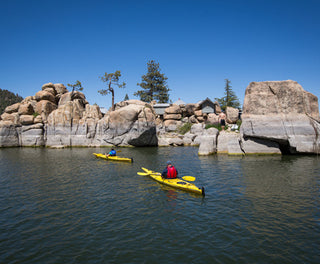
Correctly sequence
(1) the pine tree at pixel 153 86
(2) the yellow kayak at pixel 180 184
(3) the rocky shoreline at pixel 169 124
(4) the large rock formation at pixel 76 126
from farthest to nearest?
(1) the pine tree at pixel 153 86, (4) the large rock formation at pixel 76 126, (3) the rocky shoreline at pixel 169 124, (2) the yellow kayak at pixel 180 184

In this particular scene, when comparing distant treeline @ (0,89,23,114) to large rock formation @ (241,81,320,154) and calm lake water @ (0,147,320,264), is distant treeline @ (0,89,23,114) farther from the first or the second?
large rock formation @ (241,81,320,154)

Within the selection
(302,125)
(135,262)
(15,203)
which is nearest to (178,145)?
(302,125)

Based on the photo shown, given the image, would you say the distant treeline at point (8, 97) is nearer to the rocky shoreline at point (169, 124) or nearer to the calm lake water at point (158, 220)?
the rocky shoreline at point (169, 124)

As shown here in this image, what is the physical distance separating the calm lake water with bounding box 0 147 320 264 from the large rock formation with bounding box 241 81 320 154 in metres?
8.94

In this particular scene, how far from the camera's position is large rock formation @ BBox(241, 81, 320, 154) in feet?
77.5

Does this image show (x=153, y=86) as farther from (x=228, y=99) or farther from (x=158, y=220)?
(x=158, y=220)

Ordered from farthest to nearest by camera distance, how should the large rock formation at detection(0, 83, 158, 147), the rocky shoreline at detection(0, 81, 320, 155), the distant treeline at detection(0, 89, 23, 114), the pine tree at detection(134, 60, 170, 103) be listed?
the distant treeline at detection(0, 89, 23, 114) < the pine tree at detection(134, 60, 170, 103) < the large rock formation at detection(0, 83, 158, 147) < the rocky shoreline at detection(0, 81, 320, 155)

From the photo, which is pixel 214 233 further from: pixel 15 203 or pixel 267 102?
pixel 267 102

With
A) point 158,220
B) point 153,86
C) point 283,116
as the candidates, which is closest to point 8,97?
point 153,86

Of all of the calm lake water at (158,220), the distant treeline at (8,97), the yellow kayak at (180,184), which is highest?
the distant treeline at (8,97)

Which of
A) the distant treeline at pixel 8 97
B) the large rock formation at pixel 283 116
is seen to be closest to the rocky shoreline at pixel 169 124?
the large rock formation at pixel 283 116

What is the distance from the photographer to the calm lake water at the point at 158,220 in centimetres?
672

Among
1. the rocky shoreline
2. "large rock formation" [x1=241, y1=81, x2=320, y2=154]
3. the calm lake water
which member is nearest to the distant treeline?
the rocky shoreline

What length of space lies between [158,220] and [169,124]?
43.2 m
